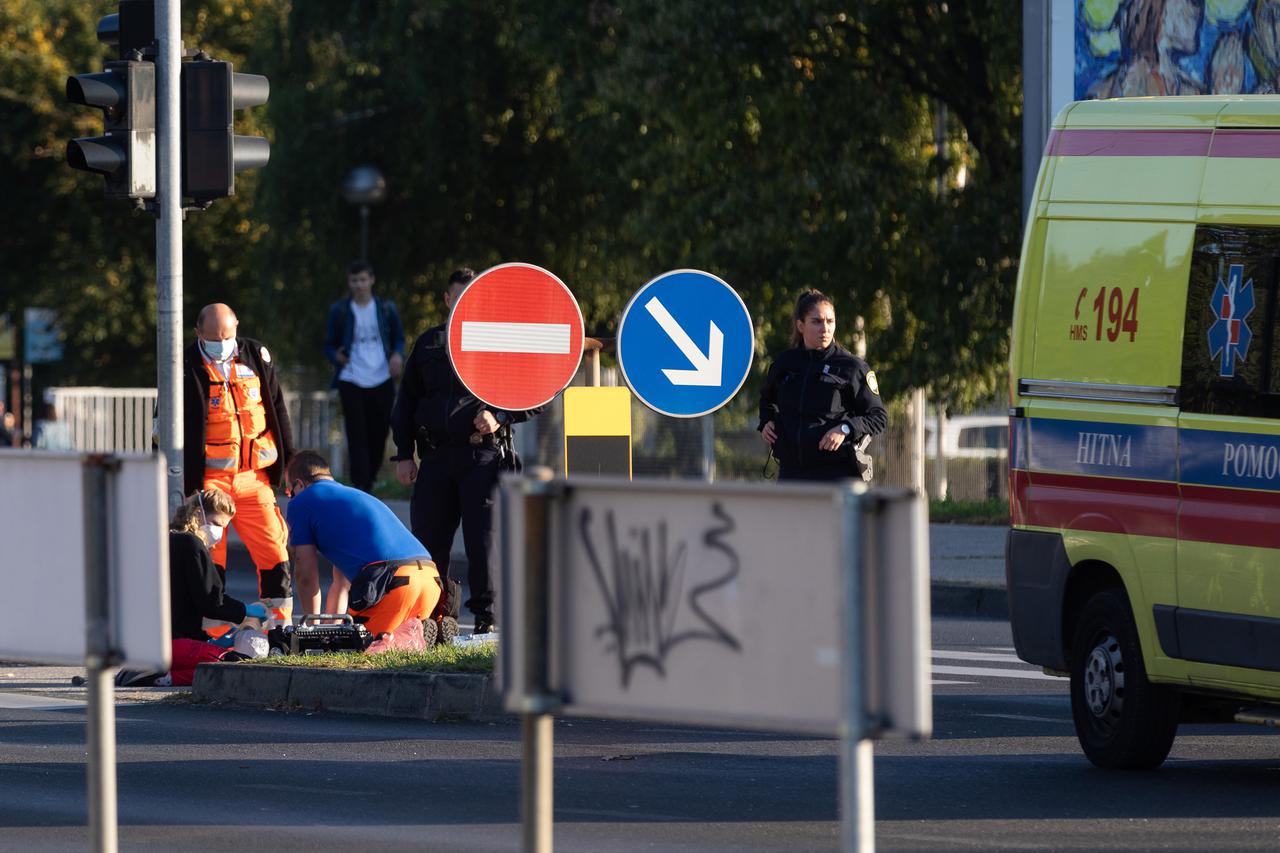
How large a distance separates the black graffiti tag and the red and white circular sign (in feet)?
21.1

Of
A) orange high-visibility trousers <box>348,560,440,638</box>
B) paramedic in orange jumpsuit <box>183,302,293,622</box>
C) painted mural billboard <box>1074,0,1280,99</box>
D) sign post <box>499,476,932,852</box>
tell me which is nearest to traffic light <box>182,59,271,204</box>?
paramedic in orange jumpsuit <box>183,302,293,622</box>

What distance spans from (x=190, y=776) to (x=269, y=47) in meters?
30.9

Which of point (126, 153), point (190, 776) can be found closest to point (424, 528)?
point (126, 153)

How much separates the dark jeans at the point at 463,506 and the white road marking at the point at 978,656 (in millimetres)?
2445

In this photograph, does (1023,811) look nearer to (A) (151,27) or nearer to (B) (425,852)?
(B) (425,852)

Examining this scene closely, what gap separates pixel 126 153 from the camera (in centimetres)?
1196

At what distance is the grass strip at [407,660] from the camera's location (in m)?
10.6

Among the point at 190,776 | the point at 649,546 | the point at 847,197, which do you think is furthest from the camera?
the point at 847,197

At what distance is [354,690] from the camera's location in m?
10.6

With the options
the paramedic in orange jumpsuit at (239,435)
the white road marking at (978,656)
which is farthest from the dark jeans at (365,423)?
the white road marking at (978,656)

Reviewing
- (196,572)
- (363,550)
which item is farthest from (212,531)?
(363,550)

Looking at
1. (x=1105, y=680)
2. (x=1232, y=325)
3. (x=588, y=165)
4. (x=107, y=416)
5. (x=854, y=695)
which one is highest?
(x=588, y=165)

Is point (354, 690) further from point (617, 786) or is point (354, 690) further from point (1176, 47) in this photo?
point (1176, 47)

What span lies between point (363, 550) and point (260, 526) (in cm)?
131
